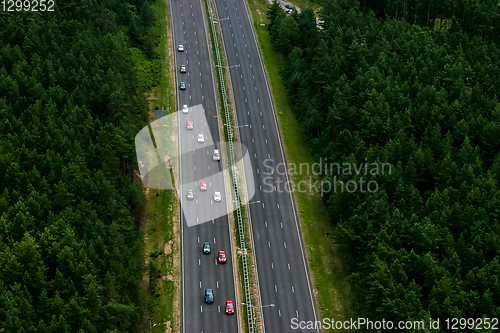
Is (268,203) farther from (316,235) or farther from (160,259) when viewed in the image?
(160,259)

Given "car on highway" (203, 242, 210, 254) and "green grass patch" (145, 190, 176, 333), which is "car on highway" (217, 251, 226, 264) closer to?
"car on highway" (203, 242, 210, 254)

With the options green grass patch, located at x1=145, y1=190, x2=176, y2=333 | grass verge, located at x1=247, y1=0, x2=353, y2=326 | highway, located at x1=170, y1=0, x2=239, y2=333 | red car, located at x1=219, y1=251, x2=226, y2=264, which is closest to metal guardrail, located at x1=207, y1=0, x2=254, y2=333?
highway, located at x1=170, y1=0, x2=239, y2=333

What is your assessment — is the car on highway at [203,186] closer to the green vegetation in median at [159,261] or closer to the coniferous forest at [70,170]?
the green vegetation in median at [159,261]

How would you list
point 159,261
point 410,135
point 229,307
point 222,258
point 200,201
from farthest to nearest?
1. point 410,135
2. point 200,201
3. point 159,261
4. point 222,258
5. point 229,307

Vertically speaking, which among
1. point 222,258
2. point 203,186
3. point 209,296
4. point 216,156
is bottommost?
point 209,296

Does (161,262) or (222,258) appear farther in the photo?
(161,262)

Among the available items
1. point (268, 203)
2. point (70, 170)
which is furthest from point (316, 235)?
point (70, 170)

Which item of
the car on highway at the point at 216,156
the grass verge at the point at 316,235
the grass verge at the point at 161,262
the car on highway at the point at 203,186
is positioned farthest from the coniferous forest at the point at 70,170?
Result: the grass verge at the point at 316,235

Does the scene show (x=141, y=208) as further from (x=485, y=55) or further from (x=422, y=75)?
(x=485, y=55)
